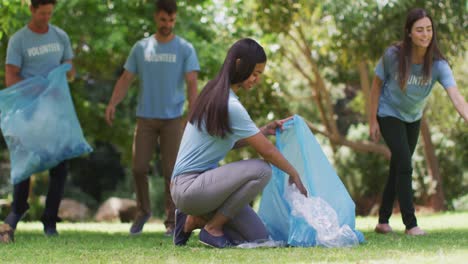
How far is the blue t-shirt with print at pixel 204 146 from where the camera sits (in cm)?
546

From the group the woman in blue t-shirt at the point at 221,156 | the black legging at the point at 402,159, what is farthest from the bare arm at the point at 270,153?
the black legging at the point at 402,159

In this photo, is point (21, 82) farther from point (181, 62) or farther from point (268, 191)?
point (268, 191)

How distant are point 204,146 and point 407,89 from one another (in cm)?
185

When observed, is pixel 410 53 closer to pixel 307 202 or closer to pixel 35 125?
pixel 307 202

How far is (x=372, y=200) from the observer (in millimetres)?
18938

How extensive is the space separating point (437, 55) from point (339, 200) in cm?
150

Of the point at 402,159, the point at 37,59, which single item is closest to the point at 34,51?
the point at 37,59

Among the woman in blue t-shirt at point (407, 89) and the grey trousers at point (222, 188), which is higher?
the woman in blue t-shirt at point (407, 89)

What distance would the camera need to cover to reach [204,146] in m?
5.63

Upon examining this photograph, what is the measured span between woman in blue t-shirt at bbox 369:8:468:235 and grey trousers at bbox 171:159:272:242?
5.16ft

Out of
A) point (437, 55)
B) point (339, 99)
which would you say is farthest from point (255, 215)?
point (339, 99)

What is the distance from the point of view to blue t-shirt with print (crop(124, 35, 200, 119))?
7520 millimetres

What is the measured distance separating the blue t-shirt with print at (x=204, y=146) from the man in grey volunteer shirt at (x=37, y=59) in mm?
2100

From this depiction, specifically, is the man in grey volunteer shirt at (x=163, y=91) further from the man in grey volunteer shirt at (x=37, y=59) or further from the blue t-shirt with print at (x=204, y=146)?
the blue t-shirt with print at (x=204, y=146)
